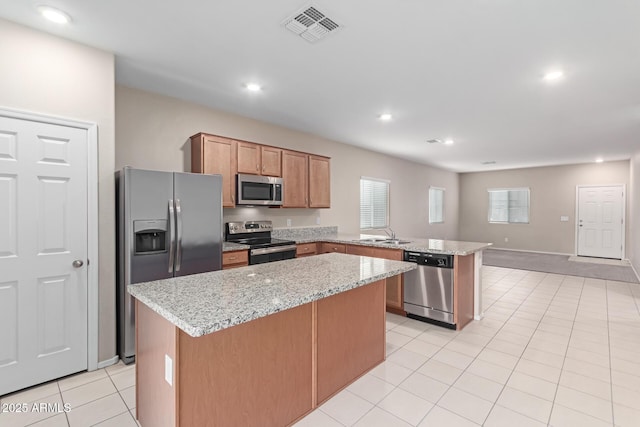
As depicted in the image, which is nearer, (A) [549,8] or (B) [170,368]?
(B) [170,368]

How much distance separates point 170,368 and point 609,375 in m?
3.20

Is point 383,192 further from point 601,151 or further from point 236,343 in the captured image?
point 236,343

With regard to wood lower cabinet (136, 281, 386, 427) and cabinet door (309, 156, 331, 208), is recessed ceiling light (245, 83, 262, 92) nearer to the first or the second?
cabinet door (309, 156, 331, 208)

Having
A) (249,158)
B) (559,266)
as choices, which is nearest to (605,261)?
(559,266)

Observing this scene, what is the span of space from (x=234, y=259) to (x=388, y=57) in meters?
2.58

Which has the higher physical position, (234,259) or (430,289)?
(234,259)

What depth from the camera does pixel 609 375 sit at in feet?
7.99

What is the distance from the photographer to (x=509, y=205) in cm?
960

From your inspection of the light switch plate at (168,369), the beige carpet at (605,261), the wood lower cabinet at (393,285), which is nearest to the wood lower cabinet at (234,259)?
the wood lower cabinet at (393,285)

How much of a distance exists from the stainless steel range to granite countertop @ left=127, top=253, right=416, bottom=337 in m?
1.30

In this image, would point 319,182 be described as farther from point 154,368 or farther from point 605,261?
point 605,261

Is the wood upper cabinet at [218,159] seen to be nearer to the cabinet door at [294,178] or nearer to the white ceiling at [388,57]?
the white ceiling at [388,57]

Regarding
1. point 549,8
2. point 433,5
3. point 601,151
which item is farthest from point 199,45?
point 601,151

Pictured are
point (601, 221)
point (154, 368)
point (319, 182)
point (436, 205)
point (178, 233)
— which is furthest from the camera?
point (436, 205)
